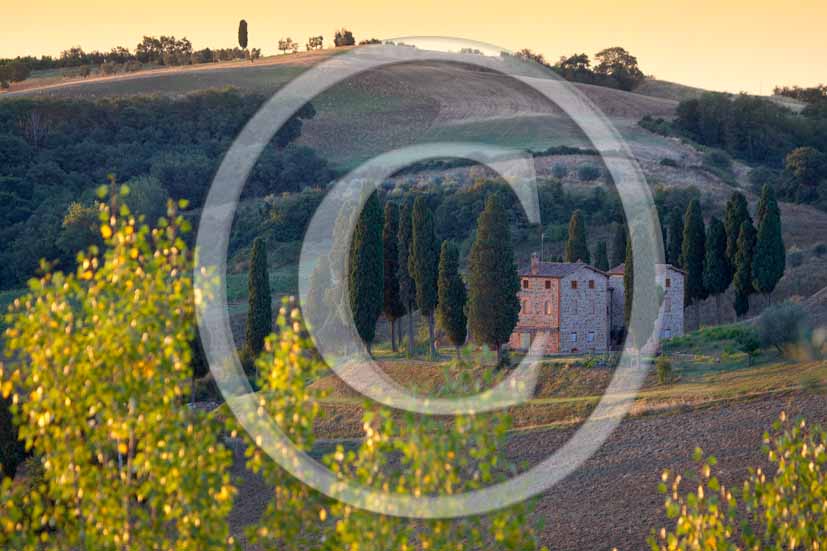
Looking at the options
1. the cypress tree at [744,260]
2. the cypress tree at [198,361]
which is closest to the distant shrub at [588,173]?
the cypress tree at [744,260]

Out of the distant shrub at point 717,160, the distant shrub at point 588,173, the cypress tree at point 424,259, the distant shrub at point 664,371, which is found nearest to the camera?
the distant shrub at point 664,371

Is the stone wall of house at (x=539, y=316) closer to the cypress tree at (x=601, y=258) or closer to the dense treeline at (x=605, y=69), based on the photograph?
the cypress tree at (x=601, y=258)

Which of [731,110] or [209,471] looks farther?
[731,110]

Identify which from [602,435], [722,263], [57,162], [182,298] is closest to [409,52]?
[57,162]

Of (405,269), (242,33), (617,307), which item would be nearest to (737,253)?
(617,307)

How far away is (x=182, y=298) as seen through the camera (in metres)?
8.98

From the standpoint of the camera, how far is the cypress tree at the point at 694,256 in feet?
137

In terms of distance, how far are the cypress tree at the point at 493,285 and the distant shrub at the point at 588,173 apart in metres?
36.6

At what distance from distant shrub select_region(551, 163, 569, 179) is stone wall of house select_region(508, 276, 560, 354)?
109 feet

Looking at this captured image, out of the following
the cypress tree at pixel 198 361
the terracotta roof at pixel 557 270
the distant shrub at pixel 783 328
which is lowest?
the cypress tree at pixel 198 361

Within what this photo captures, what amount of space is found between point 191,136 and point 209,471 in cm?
7401

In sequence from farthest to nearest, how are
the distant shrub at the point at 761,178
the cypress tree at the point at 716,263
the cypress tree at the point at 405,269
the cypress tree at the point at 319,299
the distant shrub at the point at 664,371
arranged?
the distant shrub at the point at 761,178 < the cypress tree at the point at 716,263 < the cypress tree at the point at 405,269 < the cypress tree at the point at 319,299 < the distant shrub at the point at 664,371

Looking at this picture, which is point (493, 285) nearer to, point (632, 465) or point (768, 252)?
point (632, 465)

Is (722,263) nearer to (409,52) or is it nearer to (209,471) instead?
(209,471)
